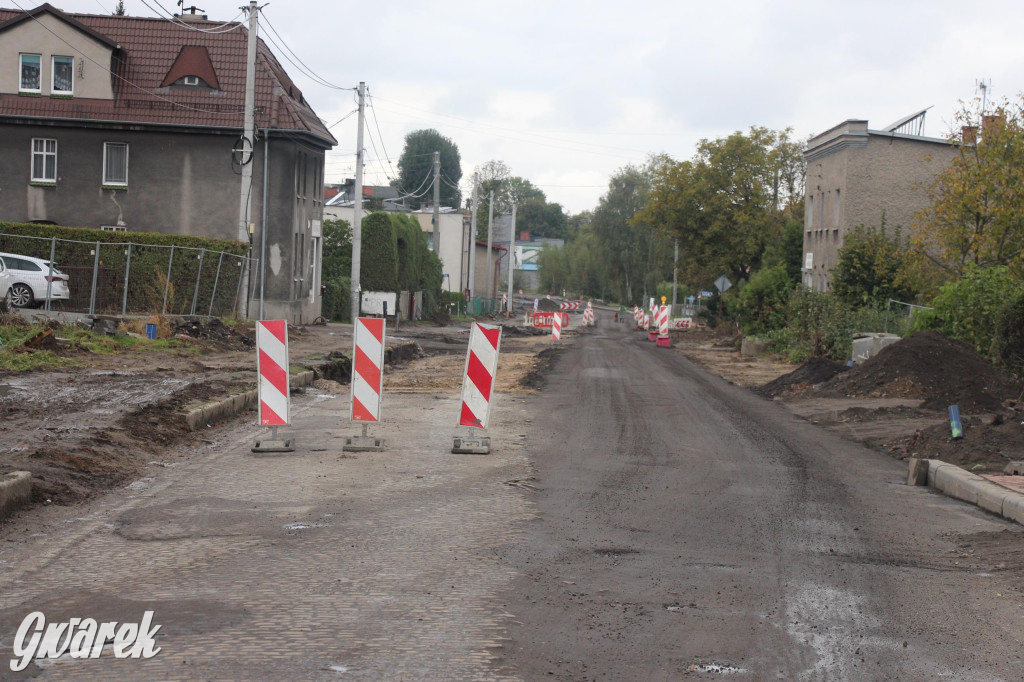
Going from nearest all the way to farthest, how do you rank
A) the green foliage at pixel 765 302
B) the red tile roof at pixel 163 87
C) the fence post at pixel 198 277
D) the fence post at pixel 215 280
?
the fence post at pixel 198 277 → the fence post at pixel 215 280 → the red tile roof at pixel 163 87 → the green foliage at pixel 765 302

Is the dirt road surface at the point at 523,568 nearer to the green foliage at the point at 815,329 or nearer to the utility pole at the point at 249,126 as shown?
the green foliage at the point at 815,329

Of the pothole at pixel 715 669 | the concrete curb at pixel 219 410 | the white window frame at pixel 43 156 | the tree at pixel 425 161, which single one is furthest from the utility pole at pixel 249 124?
the tree at pixel 425 161

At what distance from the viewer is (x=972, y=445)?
456 inches

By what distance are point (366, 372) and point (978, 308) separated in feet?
47.4

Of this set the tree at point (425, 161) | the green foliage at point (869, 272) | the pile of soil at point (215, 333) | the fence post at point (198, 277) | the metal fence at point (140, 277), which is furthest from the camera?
the tree at point (425, 161)

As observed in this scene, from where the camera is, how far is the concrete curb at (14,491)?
7.38 meters

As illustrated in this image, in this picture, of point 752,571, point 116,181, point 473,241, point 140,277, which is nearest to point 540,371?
point 140,277

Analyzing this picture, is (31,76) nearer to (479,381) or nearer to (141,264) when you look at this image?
(141,264)

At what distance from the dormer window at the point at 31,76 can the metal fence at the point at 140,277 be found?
980 cm

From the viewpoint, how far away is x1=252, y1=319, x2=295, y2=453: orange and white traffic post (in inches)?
448

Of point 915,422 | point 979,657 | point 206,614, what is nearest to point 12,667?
point 206,614

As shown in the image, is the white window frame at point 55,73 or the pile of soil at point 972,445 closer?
the pile of soil at point 972,445

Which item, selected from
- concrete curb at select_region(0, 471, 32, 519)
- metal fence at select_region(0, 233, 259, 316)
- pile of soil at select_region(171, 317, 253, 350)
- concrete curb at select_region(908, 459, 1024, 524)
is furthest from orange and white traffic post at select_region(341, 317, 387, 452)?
metal fence at select_region(0, 233, 259, 316)

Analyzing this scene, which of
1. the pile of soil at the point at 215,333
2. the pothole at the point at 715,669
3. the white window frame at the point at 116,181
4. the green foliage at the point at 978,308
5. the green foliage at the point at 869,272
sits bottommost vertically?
the pothole at the point at 715,669
